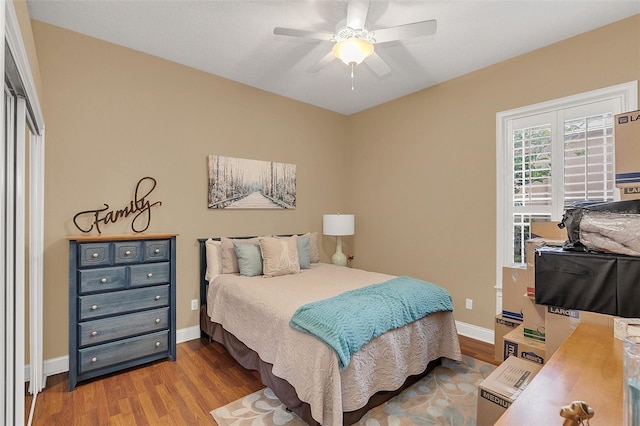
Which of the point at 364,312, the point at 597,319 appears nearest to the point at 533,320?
the point at 597,319

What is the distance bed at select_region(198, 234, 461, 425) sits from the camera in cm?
184

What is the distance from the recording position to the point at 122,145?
2938 mm

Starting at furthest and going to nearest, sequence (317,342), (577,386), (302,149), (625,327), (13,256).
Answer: (302,149) < (317,342) < (13,256) < (625,327) < (577,386)

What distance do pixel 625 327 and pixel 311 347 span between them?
1.44m

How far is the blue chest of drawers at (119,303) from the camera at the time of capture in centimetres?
238

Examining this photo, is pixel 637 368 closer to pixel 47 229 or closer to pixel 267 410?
pixel 267 410

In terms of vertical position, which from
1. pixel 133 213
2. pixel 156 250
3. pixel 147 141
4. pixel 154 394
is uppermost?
pixel 147 141

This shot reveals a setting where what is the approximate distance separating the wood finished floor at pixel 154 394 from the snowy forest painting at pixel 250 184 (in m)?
1.62

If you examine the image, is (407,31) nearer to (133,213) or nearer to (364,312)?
(364,312)

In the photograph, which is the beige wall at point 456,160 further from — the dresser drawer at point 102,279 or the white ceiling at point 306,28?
the dresser drawer at point 102,279

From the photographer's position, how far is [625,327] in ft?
3.84

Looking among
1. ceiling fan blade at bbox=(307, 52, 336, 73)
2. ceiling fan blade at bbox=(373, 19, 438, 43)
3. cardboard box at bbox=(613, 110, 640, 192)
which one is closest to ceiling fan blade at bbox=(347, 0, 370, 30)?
ceiling fan blade at bbox=(373, 19, 438, 43)

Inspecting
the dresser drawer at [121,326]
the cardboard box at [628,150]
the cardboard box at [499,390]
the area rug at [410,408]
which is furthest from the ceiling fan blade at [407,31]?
the dresser drawer at [121,326]

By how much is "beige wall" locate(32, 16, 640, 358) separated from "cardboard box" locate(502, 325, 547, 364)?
3.96 feet
